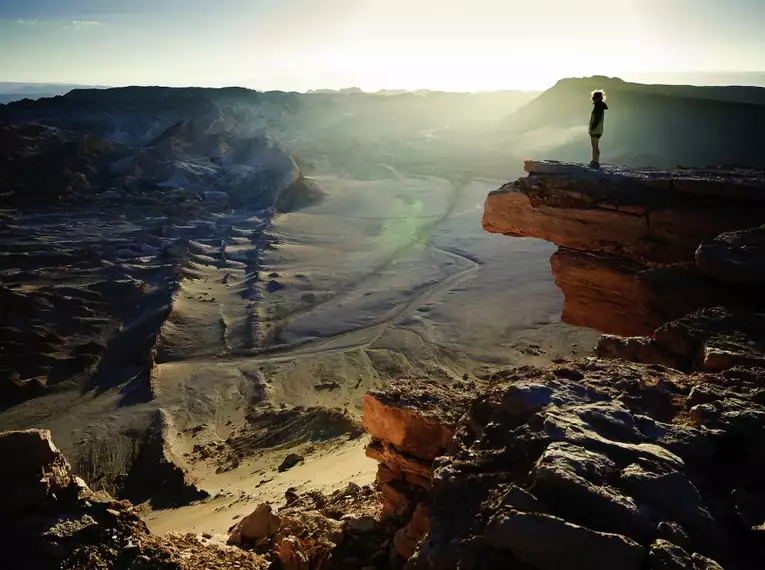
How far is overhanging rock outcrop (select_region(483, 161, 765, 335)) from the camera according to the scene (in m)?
7.27

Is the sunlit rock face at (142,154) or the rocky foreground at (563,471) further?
the sunlit rock face at (142,154)

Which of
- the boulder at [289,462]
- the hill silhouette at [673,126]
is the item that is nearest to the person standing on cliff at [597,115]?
the boulder at [289,462]

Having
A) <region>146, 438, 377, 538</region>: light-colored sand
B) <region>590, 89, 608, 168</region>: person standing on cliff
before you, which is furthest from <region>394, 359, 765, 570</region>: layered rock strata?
<region>590, 89, 608, 168</region>: person standing on cliff

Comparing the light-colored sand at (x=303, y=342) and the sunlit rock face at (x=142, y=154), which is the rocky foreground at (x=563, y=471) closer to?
the light-colored sand at (x=303, y=342)

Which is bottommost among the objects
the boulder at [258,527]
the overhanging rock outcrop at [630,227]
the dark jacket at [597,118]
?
the boulder at [258,527]

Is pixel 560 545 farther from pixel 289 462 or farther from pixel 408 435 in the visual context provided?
pixel 289 462

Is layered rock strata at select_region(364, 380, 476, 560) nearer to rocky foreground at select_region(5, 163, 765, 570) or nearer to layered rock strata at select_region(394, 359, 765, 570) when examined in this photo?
rocky foreground at select_region(5, 163, 765, 570)

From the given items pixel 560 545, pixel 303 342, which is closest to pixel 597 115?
pixel 560 545

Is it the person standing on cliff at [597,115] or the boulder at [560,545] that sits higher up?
the person standing on cliff at [597,115]

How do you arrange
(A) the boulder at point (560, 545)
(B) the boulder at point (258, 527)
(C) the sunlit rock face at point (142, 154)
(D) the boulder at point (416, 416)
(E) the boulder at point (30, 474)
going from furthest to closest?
(C) the sunlit rock face at point (142, 154)
(B) the boulder at point (258, 527)
(D) the boulder at point (416, 416)
(E) the boulder at point (30, 474)
(A) the boulder at point (560, 545)

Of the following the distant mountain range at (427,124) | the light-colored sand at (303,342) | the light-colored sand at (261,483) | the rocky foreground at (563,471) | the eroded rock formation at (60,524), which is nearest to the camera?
the rocky foreground at (563,471)

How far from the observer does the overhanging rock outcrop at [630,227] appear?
23.8 ft

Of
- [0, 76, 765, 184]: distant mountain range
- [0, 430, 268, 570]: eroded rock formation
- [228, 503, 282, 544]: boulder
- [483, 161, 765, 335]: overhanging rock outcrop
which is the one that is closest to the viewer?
[0, 430, 268, 570]: eroded rock formation

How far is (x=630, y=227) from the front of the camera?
27.4ft
